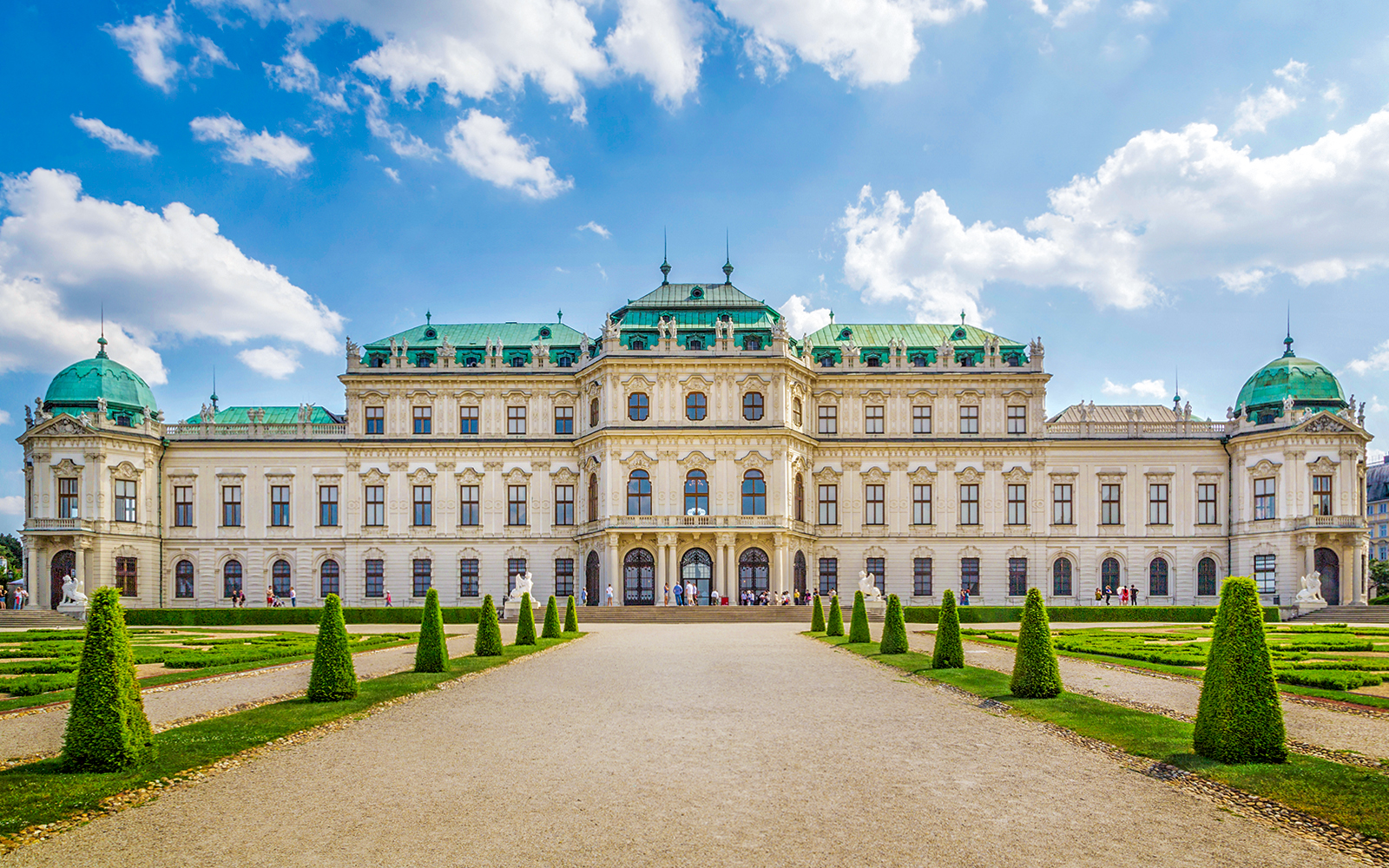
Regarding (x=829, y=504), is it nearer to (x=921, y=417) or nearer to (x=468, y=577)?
(x=921, y=417)

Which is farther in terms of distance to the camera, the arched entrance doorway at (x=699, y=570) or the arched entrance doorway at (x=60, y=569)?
the arched entrance doorway at (x=699, y=570)

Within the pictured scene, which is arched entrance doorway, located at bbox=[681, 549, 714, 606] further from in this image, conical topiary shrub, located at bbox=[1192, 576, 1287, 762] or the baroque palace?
conical topiary shrub, located at bbox=[1192, 576, 1287, 762]

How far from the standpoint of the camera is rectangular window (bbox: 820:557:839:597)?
60.4 meters

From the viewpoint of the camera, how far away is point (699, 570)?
57.8 meters

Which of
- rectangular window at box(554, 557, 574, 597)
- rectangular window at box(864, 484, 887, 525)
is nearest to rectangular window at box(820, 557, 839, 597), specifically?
rectangular window at box(864, 484, 887, 525)

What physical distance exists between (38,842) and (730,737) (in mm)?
7900

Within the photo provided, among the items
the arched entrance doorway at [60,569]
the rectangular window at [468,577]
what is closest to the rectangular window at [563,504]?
the rectangular window at [468,577]

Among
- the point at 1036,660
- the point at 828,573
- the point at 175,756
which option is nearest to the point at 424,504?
the point at 828,573

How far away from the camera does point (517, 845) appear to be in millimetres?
9320

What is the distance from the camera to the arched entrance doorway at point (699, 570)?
5750cm

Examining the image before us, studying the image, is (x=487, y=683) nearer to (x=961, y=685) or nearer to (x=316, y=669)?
(x=316, y=669)

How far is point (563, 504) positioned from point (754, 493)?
10.7 m

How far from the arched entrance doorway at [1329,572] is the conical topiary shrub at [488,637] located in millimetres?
46338

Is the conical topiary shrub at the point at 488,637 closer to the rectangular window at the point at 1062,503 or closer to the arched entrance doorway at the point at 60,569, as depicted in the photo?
the arched entrance doorway at the point at 60,569
